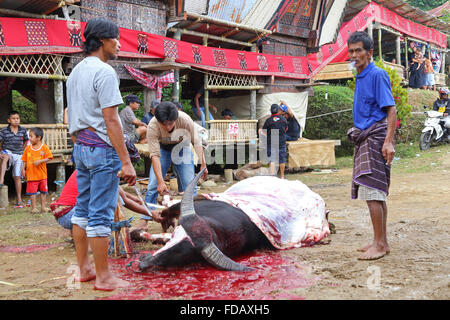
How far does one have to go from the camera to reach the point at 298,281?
2936mm

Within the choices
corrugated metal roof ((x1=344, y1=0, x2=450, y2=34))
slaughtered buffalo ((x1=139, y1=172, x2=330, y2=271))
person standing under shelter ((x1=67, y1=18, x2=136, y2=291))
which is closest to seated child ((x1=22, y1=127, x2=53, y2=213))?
slaughtered buffalo ((x1=139, y1=172, x2=330, y2=271))

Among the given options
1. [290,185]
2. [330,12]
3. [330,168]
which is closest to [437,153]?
[330,168]

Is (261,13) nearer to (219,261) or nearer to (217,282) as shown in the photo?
(219,261)

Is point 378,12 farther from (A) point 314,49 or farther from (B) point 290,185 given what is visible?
(B) point 290,185

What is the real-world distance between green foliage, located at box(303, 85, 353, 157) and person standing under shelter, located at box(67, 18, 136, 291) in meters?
14.2

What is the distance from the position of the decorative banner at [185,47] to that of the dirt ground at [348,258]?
140 inches

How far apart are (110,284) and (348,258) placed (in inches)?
75.0

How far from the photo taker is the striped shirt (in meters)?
7.96

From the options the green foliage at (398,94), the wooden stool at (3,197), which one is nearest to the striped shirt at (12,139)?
the wooden stool at (3,197)

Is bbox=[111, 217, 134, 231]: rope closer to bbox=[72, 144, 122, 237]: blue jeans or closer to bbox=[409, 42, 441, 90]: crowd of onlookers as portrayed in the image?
bbox=[72, 144, 122, 237]: blue jeans

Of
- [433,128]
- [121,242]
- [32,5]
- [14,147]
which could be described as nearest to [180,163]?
[121,242]

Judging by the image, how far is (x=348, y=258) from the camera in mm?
3486

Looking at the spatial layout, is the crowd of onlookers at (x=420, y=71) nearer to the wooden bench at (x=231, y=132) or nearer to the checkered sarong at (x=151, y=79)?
the wooden bench at (x=231, y=132)

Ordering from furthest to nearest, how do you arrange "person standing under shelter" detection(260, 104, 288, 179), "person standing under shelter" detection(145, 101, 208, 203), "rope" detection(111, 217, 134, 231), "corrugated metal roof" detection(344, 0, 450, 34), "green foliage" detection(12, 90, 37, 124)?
"corrugated metal roof" detection(344, 0, 450, 34), "green foliage" detection(12, 90, 37, 124), "person standing under shelter" detection(260, 104, 288, 179), "person standing under shelter" detection(145, 101, 208, 203), "rope" detection(111, 217, 134, 231)
